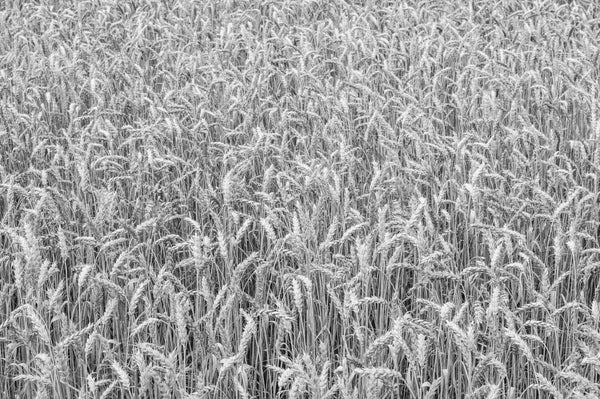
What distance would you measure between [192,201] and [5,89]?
1.44 meters

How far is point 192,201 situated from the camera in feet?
13.3

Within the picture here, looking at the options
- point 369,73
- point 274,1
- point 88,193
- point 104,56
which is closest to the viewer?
point 88,193

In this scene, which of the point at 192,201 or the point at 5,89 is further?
the point at 5,89

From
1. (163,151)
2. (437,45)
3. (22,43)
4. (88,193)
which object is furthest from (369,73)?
(22,43)

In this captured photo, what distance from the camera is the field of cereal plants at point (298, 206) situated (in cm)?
265

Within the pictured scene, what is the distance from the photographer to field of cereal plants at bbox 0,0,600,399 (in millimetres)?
2654

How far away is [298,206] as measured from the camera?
3018 mm

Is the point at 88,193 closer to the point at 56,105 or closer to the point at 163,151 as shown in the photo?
the point at 163,151

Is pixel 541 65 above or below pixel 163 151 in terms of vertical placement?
above

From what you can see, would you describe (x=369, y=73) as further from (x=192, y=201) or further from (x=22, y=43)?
(x=22, y=43)

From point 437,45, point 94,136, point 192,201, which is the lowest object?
point 192,201

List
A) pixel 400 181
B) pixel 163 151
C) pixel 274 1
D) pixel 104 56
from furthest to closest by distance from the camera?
1. pixel 274 1
2. pixel 104 56
3. pixel 163 151
4. pixel 400 181

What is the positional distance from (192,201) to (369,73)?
62.1 inches

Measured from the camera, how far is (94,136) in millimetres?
4160
